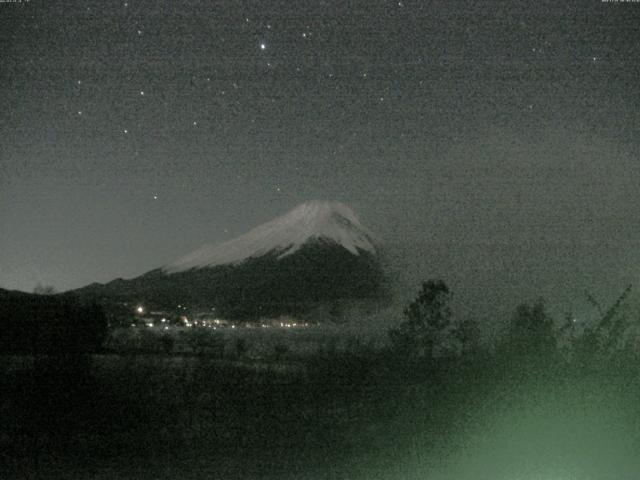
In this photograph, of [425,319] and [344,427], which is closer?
[344,427]

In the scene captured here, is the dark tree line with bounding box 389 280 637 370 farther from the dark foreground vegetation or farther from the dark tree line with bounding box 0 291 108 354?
the dark tree line with bounding box 0 291 108 354

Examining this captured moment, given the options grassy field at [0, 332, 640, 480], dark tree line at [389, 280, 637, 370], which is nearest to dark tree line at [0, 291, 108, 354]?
grassy field at [0, 332, 640, 480]

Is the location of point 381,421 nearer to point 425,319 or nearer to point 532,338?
point 532,338

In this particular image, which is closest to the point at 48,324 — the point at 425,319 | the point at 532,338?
the point at 425,319

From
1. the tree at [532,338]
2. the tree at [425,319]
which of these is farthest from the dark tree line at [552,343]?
the tree at [425,319]

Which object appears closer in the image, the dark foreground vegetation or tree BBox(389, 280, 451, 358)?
the dark foreground vegetation

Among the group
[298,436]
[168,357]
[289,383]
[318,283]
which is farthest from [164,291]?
[298,436]

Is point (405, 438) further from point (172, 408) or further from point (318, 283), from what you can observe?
point (318, 283)
